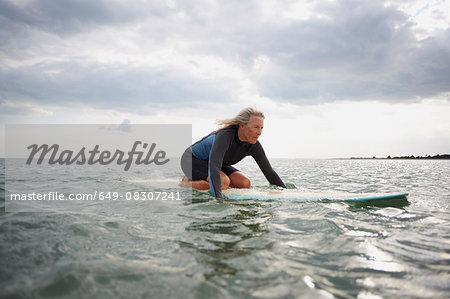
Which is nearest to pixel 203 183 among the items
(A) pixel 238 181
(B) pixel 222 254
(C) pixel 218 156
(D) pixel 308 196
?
(A) pixel 238 181

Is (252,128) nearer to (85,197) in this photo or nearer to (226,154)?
(226,154)

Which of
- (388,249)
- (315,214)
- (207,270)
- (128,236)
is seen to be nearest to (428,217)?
(315,214)

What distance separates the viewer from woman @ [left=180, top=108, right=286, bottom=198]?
4523mm

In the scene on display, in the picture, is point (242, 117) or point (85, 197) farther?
point (242, 117)

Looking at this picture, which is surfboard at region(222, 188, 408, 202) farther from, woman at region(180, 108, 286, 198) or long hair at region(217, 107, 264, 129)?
long hair at region(217, 107, 264, 129)

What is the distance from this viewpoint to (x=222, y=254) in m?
1.96

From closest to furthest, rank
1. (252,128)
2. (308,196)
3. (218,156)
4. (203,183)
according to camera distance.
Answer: (308,196), (218,156), (252,128), (203,183)

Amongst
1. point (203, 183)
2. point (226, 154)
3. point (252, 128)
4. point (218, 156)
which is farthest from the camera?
point (203, 183)

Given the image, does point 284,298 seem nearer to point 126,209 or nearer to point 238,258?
point 238,258

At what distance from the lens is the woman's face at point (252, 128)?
4.63 metres

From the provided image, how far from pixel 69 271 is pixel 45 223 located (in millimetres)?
1337

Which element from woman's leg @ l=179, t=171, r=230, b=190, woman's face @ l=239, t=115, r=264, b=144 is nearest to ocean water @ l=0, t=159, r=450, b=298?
woman's face @ l=239, t=115, r=264, b=144

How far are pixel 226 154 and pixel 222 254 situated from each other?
10.9 feet

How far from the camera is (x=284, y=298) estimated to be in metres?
1.42
